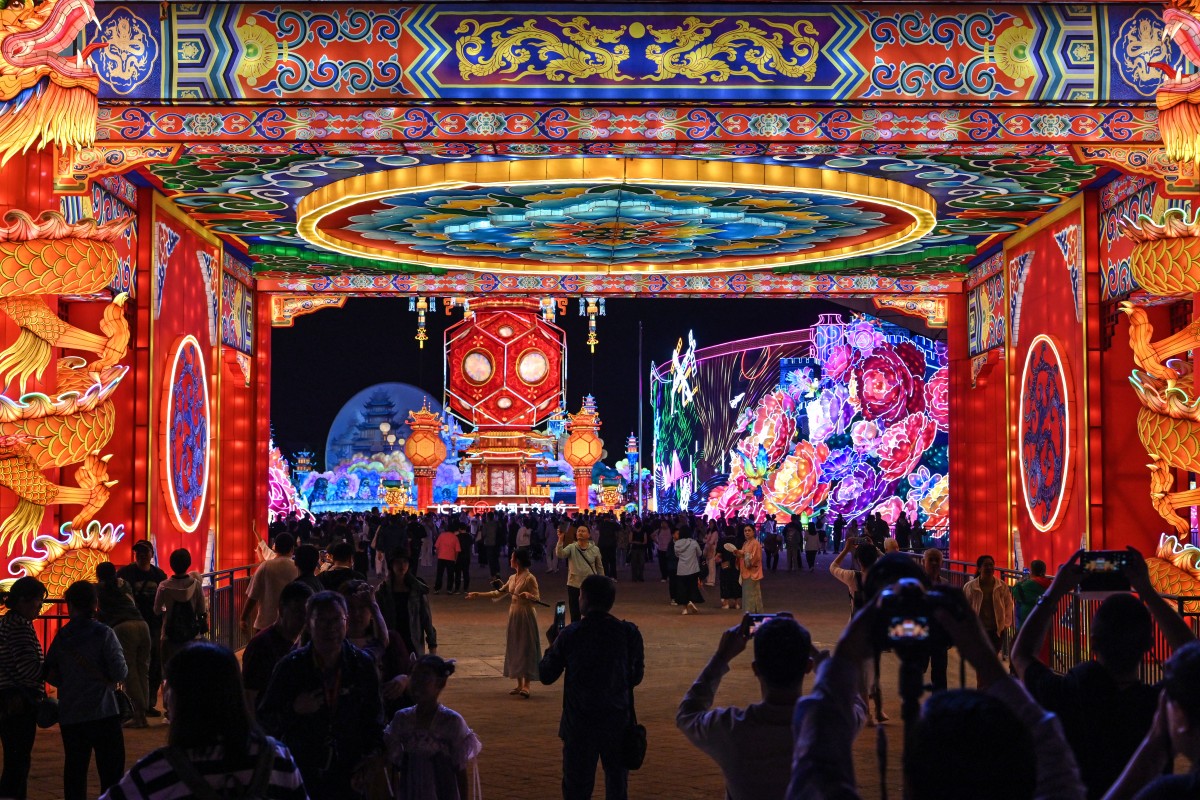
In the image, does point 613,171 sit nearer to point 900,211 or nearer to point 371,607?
point 900,211

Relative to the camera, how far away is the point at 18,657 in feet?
25.5

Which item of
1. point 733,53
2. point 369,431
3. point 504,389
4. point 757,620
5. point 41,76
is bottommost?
point 757,620

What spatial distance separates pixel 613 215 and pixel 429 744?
12375mm

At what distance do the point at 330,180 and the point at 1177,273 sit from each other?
929 cm

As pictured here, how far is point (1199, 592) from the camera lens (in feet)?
40.9

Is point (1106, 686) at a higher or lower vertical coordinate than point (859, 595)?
lower

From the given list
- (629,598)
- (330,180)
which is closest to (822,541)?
(629,598)

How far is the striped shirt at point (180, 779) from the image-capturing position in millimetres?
3637

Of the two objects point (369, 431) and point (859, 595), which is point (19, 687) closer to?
point (859, 595)

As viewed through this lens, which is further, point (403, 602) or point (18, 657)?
point (403, 602)

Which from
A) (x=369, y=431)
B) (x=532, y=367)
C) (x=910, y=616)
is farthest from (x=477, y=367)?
(x=910, y=616)

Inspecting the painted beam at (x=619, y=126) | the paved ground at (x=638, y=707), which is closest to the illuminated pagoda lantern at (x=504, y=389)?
the paved ground at (x=638, y=707)

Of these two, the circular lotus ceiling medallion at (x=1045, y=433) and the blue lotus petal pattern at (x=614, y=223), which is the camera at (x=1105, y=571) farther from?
the circular lotus ceiling medallion at (x=1045, y=433)

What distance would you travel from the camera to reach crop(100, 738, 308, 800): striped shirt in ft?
11.9
